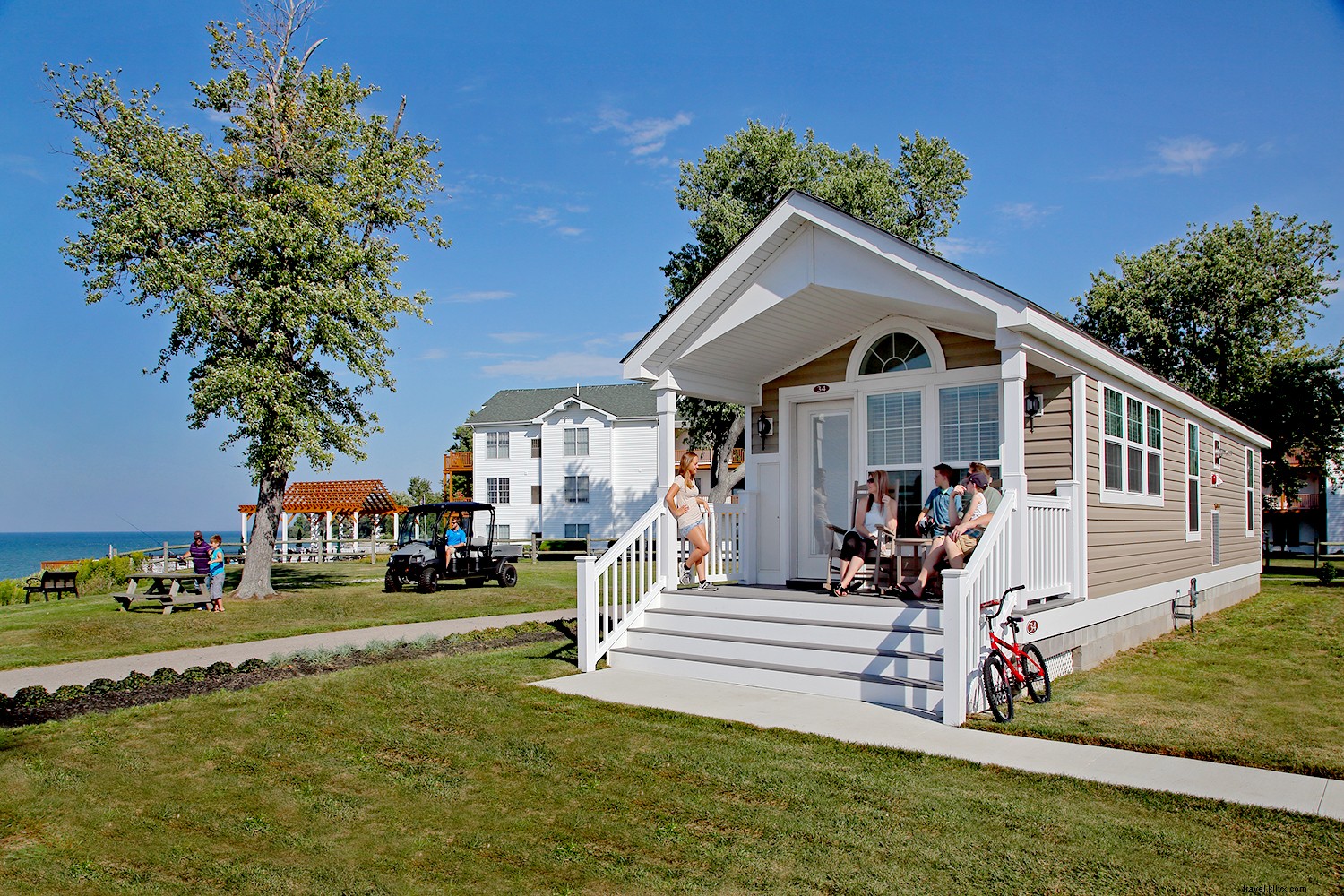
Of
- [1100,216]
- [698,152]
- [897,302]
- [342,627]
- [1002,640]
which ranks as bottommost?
[342,627]

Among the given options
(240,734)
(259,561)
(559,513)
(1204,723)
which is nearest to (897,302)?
(1204,723)

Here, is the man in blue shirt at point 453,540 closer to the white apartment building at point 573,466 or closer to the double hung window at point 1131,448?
the double hung window at point 1131,448

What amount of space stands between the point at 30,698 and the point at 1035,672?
28.8 feet

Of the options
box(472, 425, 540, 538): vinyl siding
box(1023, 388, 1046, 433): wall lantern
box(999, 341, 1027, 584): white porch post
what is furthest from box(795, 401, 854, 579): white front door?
box(472, 425, 540, 538): vinyl siding

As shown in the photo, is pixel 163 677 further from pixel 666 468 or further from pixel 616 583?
pixel 666 468

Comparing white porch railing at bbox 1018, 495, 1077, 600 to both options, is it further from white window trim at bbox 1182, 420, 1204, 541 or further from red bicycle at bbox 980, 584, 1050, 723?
white window trim at bbox 1182, 420, 1204, 541

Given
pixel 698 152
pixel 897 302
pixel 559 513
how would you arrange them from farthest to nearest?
pixel 559 513 < pixel 698 152 < pixel 897 302

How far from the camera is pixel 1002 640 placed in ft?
23.5

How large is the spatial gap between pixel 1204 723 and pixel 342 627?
1158 centimetres

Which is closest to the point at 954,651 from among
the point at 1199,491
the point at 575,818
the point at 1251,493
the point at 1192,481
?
the point at 575,818

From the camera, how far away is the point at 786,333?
410 inches

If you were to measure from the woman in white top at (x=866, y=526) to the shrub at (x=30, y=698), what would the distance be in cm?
732

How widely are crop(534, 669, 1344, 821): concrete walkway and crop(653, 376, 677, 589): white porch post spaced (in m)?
1.54

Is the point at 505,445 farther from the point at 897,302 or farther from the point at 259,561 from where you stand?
the point at 897,302
